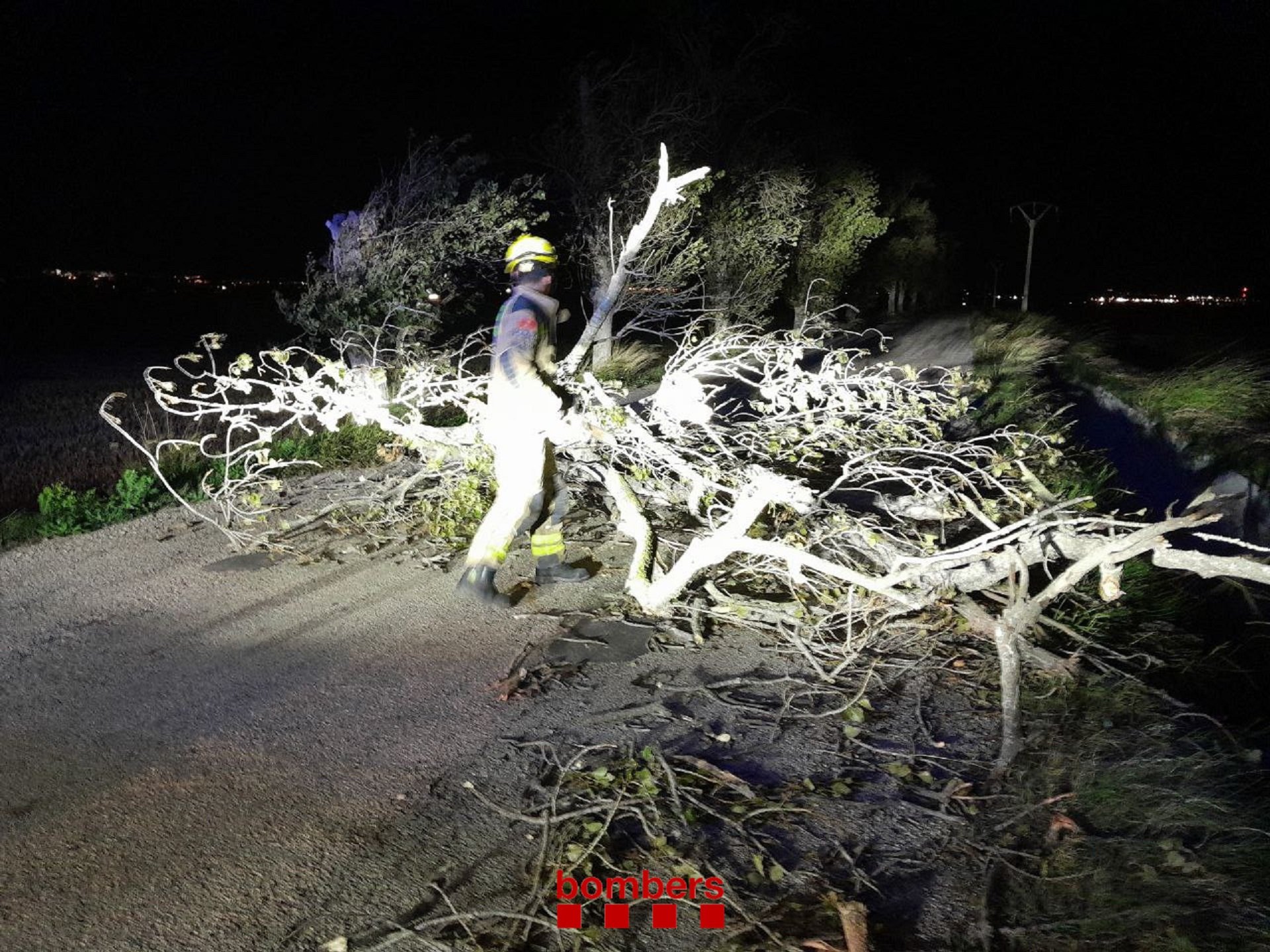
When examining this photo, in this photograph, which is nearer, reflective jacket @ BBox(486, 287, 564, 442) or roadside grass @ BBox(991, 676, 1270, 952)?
roadside grass @ BBox(991, 676, 1270, 952)

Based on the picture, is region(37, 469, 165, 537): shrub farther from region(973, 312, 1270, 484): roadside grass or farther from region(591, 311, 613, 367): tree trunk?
region(973, 312, 1270, 484): roadside grass

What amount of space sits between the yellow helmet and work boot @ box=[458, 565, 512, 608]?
180cm

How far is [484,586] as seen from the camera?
5.31 m

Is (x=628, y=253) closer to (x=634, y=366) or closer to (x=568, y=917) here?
(x=568, y=917)

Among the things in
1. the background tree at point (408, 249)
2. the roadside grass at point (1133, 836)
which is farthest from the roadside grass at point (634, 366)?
the roadside grass at point (1133, 836)

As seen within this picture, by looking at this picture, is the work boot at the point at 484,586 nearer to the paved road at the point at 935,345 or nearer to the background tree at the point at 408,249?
the background tree at the point at 408,249

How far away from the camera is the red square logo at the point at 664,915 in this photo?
108 inches

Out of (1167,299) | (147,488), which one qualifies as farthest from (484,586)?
(1167,299)

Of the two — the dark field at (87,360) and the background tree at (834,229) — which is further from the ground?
the background tree at (834,229)

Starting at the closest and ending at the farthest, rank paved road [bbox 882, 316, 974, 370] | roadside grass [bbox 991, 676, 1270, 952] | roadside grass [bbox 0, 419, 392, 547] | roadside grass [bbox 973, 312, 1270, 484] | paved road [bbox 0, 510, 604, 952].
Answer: roadside grass [bbox 991, 676, 1270, 952], paved road [bbox 0, 510, 604, 952], roadside grass [bbox 0, 419, 392, 547], roadside grass [bbox 973, 312, 1270, 484], paved road [bbox 882, 316, 974, 370]

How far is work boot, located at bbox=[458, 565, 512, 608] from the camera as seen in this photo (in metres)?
5.30

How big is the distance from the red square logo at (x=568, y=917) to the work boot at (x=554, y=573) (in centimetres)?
307

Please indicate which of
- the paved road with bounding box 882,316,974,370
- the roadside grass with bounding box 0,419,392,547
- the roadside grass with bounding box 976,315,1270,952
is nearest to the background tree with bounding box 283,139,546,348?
the roadside grass with bounding box 0,419,392,547

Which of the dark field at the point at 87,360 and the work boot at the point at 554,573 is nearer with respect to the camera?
the work boot at the point at 554,573
